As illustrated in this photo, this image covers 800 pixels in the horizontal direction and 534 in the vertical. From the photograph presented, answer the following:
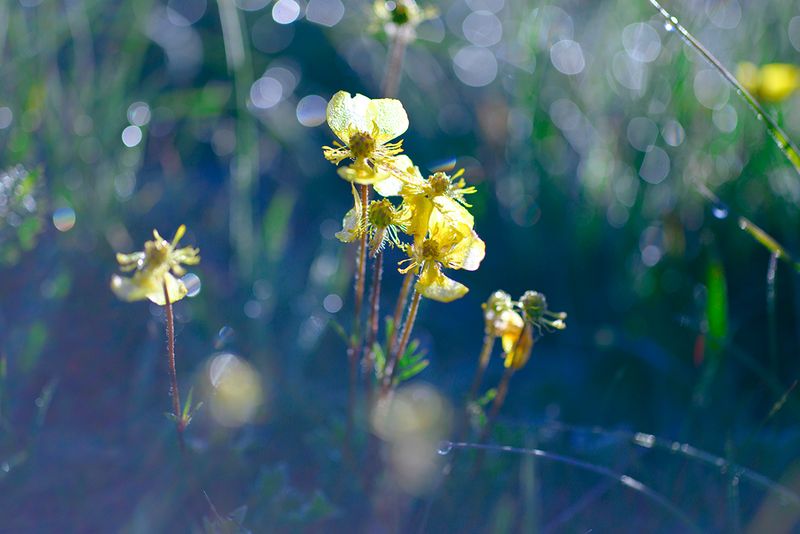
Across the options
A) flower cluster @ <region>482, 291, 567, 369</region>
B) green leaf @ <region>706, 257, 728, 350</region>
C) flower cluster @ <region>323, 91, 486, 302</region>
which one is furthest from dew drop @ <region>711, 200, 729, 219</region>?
flower cluster @ <region>323, 91, 486, 302</region>

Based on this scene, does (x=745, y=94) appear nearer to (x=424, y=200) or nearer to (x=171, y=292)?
(x=424, y=200)

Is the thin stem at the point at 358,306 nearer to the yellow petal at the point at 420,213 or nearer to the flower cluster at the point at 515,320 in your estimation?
the yellow petal at the point at 420,213

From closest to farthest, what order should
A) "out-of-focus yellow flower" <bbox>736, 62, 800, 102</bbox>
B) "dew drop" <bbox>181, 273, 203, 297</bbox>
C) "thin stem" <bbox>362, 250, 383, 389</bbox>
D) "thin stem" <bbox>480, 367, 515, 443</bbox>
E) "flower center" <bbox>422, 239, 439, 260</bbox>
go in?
1. "flower center" <bbox>422, 239, 439, 260</bbox>
2. "thin stem" <bbox>362, 250, 383, 389</bbox>
3. "thin stem" <bbox>480, 367, 515, 443</bbox>
4. "dew drop" <bbox>181, 273, 203, 297</bbox>
5. "out-of-focus yellow flower" <bbox>736, 62, 800, 102</bbox>

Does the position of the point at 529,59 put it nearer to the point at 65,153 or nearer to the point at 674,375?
the point at 674,375

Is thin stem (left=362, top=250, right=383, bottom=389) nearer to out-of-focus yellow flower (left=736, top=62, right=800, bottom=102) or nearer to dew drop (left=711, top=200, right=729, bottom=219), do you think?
dew drop (left=711, top=200, right=729, bottom=219)

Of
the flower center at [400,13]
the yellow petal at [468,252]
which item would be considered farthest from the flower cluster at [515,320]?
the flower center at [400,13]

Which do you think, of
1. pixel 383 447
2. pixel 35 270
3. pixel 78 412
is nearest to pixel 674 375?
pixel 383 447
